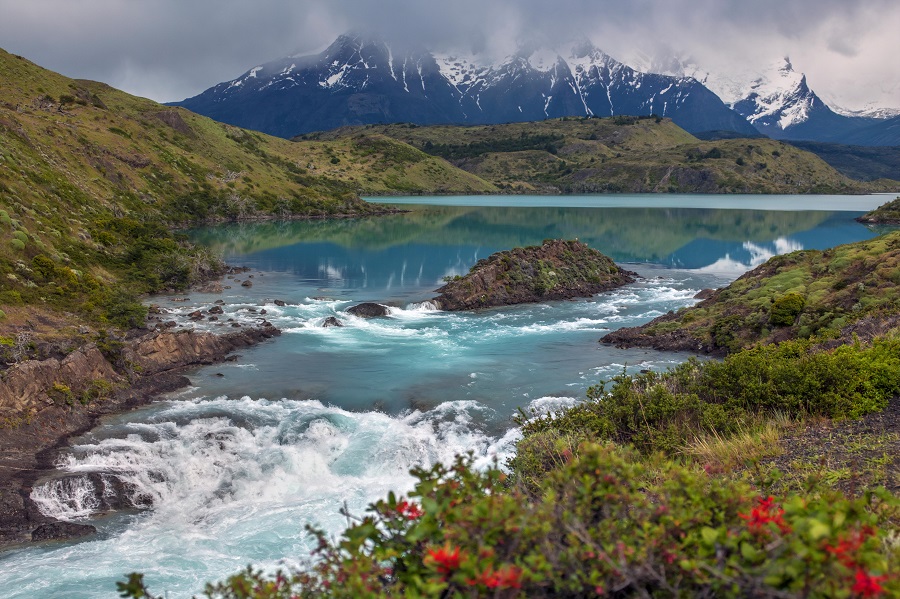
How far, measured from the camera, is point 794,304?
29672 mm

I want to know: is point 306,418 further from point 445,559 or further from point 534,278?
point 534,278

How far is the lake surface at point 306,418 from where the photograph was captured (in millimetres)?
15148

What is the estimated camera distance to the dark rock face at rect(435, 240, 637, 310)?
44.9 metres

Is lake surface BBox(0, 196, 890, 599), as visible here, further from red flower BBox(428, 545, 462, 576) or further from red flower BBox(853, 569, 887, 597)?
red flower BBox(853, 569, 887, 597)

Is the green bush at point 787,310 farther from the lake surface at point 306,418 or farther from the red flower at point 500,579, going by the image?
the red flower at point 500,579

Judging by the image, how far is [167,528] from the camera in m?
16.2

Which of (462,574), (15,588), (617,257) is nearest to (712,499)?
(462,574)

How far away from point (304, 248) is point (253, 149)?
10255 centimetres

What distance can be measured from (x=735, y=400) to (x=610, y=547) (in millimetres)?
12964

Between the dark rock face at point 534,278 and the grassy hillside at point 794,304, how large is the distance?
478 inches

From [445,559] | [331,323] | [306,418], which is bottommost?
[306,418]

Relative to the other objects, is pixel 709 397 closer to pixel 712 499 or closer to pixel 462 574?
pixel 712 499

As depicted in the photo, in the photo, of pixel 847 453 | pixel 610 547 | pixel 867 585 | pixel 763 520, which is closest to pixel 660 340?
A: pixel 847 453

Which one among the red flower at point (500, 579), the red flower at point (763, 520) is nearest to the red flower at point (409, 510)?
the red flower at point (500, 579)
